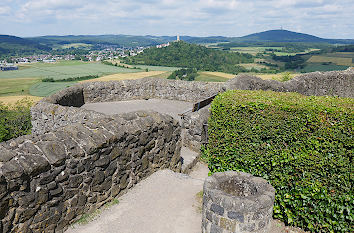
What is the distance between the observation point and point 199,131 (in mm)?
9828

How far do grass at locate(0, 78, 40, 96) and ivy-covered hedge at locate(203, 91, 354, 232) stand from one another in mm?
45793

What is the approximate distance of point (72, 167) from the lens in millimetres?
4699

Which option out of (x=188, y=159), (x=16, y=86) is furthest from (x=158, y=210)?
(x=16, y=86)

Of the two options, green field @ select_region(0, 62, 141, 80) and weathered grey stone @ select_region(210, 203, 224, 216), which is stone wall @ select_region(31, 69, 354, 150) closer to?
weathered grey stone @ select_region(210, 203, 224, 216)

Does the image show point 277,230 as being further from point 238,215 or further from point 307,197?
point 238,215

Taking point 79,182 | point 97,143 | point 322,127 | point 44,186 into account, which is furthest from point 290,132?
point 44,186

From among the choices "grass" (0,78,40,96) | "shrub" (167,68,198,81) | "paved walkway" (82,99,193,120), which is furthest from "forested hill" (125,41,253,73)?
"paved walkway" (82,99,193,120)

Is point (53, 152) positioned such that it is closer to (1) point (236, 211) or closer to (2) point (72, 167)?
(2) point (72, 167)

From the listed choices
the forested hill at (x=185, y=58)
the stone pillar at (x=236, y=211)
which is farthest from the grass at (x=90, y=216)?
the forested hill at (x=185, y=58)

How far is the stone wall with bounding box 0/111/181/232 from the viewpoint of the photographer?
155 inches

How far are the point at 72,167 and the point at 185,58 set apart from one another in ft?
169

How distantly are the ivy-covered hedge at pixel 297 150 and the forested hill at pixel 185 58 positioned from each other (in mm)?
45048

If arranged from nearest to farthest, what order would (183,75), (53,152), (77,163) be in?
(53,152), (77,163), (183,75)

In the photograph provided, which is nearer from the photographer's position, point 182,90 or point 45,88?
point 182,90
